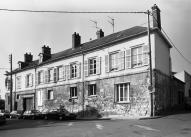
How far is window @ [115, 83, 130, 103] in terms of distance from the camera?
2789 centimetres

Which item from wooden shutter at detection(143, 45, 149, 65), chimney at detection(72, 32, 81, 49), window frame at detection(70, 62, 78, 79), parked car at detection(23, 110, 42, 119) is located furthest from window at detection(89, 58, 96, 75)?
parked car at detection(23, 110, 42, 119)

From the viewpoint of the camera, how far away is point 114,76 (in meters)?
29.0

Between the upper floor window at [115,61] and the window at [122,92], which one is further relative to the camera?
the upper floor window at [115,61]

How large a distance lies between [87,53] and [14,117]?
42.9ft

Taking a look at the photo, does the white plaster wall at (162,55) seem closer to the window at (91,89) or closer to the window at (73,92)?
the window at (91,89)

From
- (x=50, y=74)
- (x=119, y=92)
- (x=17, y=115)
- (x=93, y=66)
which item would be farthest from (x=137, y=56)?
(x=17, y=115)

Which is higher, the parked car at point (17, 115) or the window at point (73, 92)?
the window at point (73, 92)

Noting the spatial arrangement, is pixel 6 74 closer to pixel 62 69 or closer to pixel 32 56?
pixel 32 56

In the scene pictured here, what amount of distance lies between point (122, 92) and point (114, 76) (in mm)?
1844

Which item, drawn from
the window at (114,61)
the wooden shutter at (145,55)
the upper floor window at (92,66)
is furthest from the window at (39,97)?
the wooden shutter at (145,55)

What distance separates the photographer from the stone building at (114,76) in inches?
1039

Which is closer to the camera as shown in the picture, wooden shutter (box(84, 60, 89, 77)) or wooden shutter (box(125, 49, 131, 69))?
wooden shutter (box(125, 49, 131, 69))

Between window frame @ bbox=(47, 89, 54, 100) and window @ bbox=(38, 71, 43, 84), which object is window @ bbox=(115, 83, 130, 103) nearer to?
window frame @ bbox=(47, 89, 54, 100)

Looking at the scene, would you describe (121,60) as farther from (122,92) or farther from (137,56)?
(122,92)
